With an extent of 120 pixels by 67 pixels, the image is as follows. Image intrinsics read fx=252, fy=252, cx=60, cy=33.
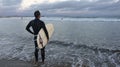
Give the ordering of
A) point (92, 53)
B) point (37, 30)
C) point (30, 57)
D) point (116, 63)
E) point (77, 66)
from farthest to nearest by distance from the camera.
→ point (92, 53) < point (30, 57) < point (116, 63) < point (77, 66) < point (37, 30)

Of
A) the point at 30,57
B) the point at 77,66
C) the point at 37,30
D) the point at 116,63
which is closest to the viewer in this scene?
the point at 37,30

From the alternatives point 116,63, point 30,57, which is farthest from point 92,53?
point 30,57

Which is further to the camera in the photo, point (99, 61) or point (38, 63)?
point (99, 61)

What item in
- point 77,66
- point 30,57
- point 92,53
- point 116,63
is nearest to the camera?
point 77,66

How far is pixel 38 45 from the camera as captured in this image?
10.3 meters

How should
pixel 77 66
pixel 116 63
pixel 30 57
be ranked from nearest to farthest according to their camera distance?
pixel 77 66 < pixel 116 63 < pixel 30 57

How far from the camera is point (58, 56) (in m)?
13.1

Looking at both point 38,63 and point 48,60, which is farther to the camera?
point 48,60

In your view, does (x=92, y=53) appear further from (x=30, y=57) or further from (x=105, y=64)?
(x=30, y=57)

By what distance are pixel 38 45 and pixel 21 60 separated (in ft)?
6.64

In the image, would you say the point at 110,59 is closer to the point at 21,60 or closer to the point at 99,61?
the point at 99,61

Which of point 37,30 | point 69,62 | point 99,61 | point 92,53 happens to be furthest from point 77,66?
point 92,53

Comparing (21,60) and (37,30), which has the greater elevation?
(37,30)

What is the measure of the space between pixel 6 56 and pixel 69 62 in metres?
3.39
